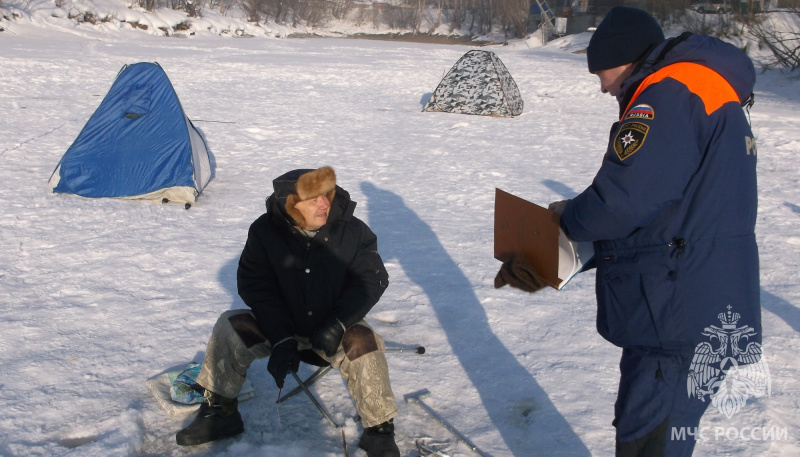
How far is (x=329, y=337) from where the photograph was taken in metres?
2.63

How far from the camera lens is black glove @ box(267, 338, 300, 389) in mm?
2598

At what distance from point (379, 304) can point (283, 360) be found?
1.58 meters

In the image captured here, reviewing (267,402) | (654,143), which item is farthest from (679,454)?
(267,402)

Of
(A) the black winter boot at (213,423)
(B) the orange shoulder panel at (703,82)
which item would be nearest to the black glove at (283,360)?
(A) the black winter boot at (213,423)

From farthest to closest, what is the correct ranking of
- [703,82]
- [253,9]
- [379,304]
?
[253,9], [379,304], [703,82]

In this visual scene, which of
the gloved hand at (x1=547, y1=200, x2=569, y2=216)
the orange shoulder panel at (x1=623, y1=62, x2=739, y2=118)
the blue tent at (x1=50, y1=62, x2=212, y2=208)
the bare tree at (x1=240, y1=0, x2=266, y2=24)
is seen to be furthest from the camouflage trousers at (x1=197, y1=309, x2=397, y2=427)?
the bare tree at (x1=240, y1=0, x2=266, y2=24)

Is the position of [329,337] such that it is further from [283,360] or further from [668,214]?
[668,214]

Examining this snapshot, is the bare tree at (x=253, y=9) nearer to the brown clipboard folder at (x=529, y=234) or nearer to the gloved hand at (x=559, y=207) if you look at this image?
the brown clipboard folder at (x=529, y=234)

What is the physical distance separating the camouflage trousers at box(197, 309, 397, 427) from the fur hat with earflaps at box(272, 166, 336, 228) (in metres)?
0.48

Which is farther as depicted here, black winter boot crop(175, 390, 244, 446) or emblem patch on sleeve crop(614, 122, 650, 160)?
black winter boot crop(175, 390, 244, 446)

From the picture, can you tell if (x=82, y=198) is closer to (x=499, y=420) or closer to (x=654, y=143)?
(x=499, y=420)

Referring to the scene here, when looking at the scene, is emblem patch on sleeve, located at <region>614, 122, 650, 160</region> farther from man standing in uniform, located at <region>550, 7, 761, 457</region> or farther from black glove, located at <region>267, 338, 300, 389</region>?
black glove, located at <region>267, 338, 300, 389</region>

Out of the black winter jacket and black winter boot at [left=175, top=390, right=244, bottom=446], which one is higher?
the black winter jacket

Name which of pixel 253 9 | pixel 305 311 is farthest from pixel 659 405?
pixel 253 9
